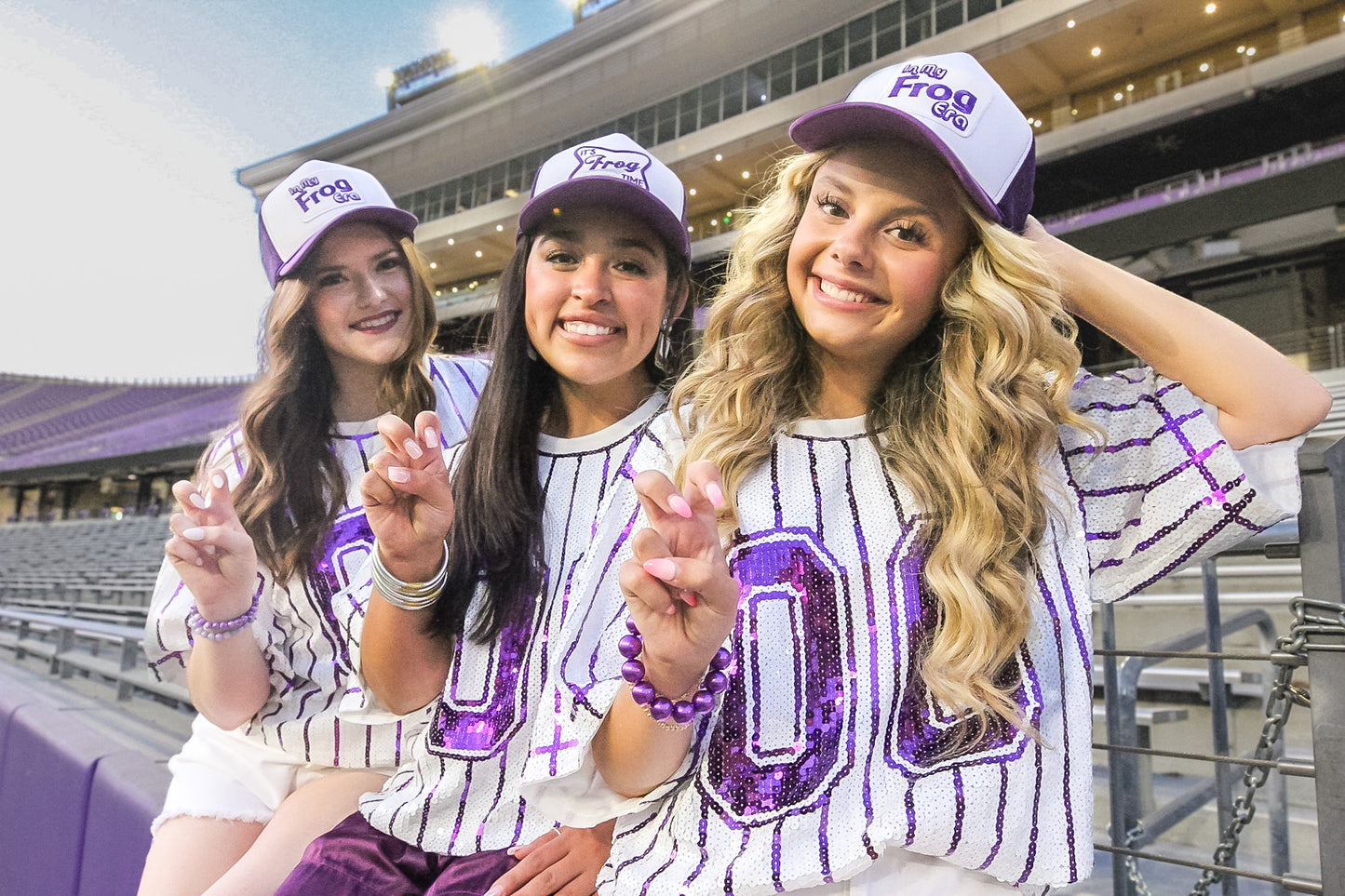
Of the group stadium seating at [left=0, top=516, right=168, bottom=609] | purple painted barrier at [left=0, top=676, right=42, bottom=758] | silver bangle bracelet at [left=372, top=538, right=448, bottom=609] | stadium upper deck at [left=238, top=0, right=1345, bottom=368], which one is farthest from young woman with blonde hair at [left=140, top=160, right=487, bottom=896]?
stadium upper deck at [left=238, top=0, right=1345, bottom=368]

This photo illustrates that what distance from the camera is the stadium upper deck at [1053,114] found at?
14570 millimetres

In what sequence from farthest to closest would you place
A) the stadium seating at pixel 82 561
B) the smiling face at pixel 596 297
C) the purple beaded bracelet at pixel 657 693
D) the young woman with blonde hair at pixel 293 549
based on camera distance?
the stadium seating at pixel 82 561 → the young woman with blonde hair at pixel 293 549 → the smiling face at pixel 596 297 → the purple beaded bracelet at pixel 657 693

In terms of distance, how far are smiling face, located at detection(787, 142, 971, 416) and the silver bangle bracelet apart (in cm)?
66

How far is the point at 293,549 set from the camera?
1.65m

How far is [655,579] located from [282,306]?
1.33 meters

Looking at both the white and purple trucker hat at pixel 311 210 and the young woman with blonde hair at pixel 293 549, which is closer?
the young woman with blonde hair at pixel 293 549

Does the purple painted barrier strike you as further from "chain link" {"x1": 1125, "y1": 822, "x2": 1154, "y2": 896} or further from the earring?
"chain link" {"x1": 1125, "y1": 822, "x2": 1154, "y2": 896}

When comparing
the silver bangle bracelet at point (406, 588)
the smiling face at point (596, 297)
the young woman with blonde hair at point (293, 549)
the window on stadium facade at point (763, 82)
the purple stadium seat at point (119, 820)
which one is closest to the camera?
the silver bangle bracelet at point (406, 588)

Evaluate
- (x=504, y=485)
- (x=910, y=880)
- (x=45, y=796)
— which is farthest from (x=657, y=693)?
(x=45, y=796)

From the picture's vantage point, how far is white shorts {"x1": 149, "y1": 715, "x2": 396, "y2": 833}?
167cm

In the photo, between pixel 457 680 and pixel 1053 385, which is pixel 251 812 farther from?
pixel 1053 385

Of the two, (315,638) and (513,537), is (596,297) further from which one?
(315,638)

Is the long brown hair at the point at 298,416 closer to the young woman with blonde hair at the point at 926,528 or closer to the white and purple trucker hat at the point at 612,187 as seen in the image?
the white and purple trucker hat at the point at 612,187

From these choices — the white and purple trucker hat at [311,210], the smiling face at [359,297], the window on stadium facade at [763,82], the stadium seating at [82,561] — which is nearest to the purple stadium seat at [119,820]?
the smiling face at [359,297]
